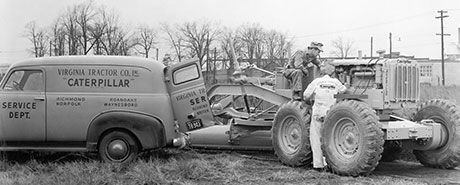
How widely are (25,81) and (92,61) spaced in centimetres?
108

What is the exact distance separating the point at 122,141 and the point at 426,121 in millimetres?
4644

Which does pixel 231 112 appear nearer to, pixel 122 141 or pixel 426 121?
pixel 122 141

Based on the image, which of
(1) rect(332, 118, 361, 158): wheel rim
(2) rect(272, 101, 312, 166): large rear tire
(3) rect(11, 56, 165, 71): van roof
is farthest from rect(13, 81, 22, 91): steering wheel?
(1) rect(332, 118, 361, 158): wheel rim

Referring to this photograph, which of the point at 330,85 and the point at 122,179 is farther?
the point at 330,85

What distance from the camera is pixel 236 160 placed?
10.2 metres

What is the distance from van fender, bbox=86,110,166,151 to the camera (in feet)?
31.5

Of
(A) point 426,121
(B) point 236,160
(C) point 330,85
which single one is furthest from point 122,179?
(A) point 426,121

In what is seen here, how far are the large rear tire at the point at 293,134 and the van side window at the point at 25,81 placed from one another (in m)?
3.87

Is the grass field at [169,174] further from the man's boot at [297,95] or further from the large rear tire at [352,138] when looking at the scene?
the man's boot at [297,95]

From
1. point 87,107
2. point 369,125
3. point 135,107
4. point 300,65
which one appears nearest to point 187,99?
point 135,107

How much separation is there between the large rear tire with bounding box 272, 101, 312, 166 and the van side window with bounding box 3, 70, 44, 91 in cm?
387

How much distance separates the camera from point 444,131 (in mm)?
9602

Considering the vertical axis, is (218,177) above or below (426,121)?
below

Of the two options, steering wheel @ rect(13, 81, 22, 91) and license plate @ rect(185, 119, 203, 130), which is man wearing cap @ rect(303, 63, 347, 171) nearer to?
license plate @ rect(185, 119, 203, 130)
